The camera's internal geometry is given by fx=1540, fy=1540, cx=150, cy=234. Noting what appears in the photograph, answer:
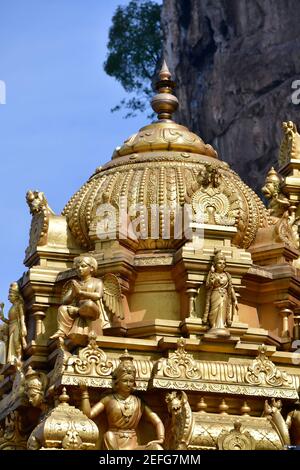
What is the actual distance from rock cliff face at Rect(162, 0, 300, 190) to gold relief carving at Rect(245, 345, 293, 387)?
20456 millimetres

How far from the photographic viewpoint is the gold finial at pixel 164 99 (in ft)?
77.5

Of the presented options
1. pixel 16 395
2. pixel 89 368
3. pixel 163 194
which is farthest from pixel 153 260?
pixel 16 395

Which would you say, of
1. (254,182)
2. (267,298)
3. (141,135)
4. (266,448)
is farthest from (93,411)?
(254,182)

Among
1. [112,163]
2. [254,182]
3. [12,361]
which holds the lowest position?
[12,361]

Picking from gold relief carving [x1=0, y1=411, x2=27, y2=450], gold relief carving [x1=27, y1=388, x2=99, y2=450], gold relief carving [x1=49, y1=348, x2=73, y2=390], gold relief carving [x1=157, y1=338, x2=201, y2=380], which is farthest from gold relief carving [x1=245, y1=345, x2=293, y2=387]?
gold relief carving [x1=0, y1=411, x2=27, y2=450]

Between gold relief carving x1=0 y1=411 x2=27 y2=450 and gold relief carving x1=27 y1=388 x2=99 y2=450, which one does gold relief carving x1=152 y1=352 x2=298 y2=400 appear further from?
gold relief carving x1=0 y1=411 x2=27 y2=450

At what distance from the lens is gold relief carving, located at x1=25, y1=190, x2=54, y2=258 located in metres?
21.9

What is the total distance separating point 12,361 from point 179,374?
2.96 m

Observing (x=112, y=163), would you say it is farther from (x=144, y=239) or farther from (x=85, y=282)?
(x=85, y=282)

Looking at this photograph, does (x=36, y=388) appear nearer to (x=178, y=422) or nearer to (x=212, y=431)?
(x=178, y=422)

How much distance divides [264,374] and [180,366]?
115 cm

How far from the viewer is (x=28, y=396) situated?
67.2ft

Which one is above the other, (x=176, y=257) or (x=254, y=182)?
(x=254, y=182)

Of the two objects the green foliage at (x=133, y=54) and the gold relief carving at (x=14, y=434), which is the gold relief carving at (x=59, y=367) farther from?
the green foliage at (x=133, y=54)
